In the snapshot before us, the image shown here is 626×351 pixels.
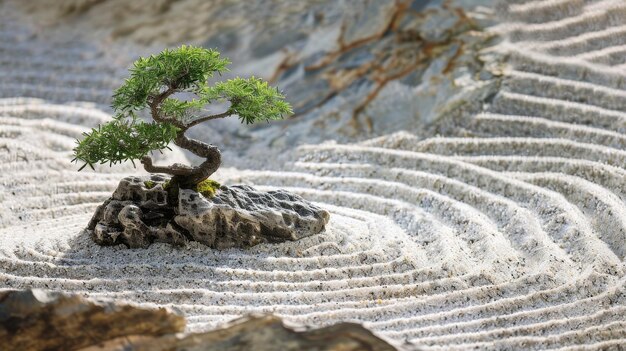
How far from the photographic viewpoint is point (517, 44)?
20.7ft

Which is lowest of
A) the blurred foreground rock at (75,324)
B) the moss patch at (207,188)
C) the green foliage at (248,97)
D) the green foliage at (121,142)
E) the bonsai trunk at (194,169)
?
the blurred foreground rock at (75,324)

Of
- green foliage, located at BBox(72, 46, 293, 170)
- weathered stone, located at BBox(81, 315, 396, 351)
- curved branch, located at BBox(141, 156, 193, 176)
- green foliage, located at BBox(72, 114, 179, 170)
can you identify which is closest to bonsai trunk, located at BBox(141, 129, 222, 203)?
curved branch, located at BBox(141, 156, 193, 176)

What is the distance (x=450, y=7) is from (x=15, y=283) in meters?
3.60

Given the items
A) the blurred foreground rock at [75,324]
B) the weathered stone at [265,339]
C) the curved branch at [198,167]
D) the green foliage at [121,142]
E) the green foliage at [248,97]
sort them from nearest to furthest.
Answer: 1. the weathered stone at [265,339]
2. the blurred foreground rock at [75,324]
3. the green foliage at [121,142]
4. the green foliage at [248,97]
5. the curved branch at [198,167]

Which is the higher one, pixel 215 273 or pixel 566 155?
pixel 566 155

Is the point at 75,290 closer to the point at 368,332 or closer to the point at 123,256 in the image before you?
the point at 123,256

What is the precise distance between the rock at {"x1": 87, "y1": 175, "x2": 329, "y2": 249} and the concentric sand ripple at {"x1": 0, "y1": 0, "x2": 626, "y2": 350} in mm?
65

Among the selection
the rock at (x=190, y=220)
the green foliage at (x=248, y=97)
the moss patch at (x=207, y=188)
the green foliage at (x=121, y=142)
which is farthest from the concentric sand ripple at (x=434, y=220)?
the green foliage at (x=248, y=97)

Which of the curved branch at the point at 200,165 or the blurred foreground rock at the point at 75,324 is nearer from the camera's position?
the blurred foreground rock at the point at 75,324

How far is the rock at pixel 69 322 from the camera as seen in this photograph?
3.21 metres

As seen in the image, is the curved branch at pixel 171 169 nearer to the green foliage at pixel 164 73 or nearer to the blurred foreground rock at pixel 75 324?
the green foliage at pixel 164 73

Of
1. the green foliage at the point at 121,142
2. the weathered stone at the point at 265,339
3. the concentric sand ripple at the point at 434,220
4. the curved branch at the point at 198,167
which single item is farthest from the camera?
the curved branch at the point at 198,167

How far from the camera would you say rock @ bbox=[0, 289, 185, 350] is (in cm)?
321

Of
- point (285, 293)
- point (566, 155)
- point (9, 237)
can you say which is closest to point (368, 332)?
point (285, 293)
